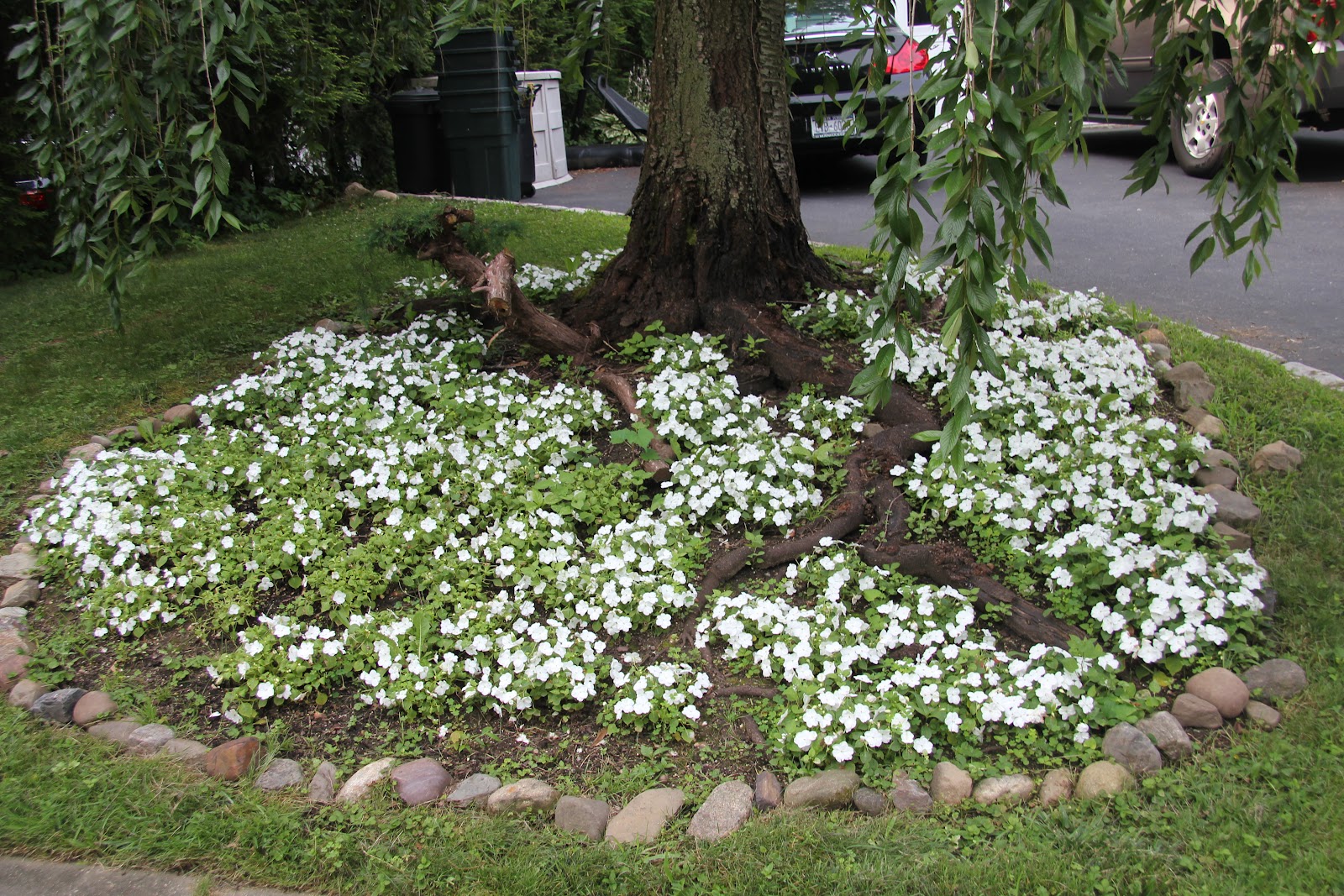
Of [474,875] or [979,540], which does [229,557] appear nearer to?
[474,875]

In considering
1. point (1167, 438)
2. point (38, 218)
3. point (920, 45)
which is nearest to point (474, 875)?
point (920, 45)

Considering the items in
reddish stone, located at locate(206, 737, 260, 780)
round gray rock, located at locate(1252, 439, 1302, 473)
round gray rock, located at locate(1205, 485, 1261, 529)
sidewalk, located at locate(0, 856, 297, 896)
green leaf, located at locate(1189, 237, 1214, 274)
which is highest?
green leaf, located at locate(1189, 237, 1214, 274)

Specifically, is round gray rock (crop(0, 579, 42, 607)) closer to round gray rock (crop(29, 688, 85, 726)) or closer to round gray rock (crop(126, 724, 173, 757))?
round gray rock (crop(29, 688, 85, 726))

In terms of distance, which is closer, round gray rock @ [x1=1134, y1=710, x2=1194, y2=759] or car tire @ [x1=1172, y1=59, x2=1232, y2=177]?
round gray rock @ [x1=1134, y1=710, x2=1194, y2=759]

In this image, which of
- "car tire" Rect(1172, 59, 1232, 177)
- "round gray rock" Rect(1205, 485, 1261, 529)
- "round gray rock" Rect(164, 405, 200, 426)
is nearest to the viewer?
"round gray rock" Rect(1205, 485, 1261, 529)

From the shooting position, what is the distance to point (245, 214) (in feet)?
30.8

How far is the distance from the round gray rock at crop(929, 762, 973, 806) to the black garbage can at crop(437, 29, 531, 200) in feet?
28.5

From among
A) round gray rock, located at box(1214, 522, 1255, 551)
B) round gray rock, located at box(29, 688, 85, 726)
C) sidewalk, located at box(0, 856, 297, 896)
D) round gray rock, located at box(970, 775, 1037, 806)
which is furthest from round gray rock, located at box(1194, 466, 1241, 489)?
round gray rock, located at box(29, 688, 85, 726)

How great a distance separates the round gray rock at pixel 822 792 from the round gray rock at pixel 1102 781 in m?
0.60

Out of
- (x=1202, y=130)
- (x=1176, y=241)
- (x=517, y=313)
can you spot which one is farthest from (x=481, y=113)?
(x=1202, y=130)

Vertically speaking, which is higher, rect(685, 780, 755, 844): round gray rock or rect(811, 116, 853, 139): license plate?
rect(811, 116, 853, 139): license plate

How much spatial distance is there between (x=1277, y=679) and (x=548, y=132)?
1061 centimetres

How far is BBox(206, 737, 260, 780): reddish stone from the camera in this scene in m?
2.85

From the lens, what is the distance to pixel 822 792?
106 inches
